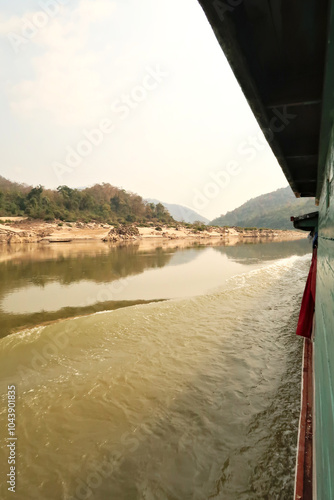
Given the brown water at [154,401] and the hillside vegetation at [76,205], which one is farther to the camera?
the hillside vegetation at [76,205]

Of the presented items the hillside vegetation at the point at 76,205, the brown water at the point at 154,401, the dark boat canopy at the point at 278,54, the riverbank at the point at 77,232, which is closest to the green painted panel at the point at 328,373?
the dark boat canopy at the point at 278,54

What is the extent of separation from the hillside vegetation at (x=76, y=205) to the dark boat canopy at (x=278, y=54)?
56.9 m

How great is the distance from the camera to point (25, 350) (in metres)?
5.88

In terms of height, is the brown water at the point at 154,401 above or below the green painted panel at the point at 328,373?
below

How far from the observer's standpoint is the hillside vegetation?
5619 cm

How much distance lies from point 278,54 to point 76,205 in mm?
72930

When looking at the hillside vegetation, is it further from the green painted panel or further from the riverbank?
the green painted panel

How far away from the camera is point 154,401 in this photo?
165 inches

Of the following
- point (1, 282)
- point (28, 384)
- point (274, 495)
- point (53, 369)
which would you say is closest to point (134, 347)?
point (53, 369)

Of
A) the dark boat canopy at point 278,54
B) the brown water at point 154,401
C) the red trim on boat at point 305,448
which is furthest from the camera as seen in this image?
the brown water at point 154,401

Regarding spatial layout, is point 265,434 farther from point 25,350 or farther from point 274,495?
point 25,350

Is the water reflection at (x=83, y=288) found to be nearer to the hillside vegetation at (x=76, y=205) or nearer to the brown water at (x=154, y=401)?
the brown water at (x=154, y=401)

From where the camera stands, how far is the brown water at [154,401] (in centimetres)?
291

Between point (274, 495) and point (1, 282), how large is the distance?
45.3 ft
